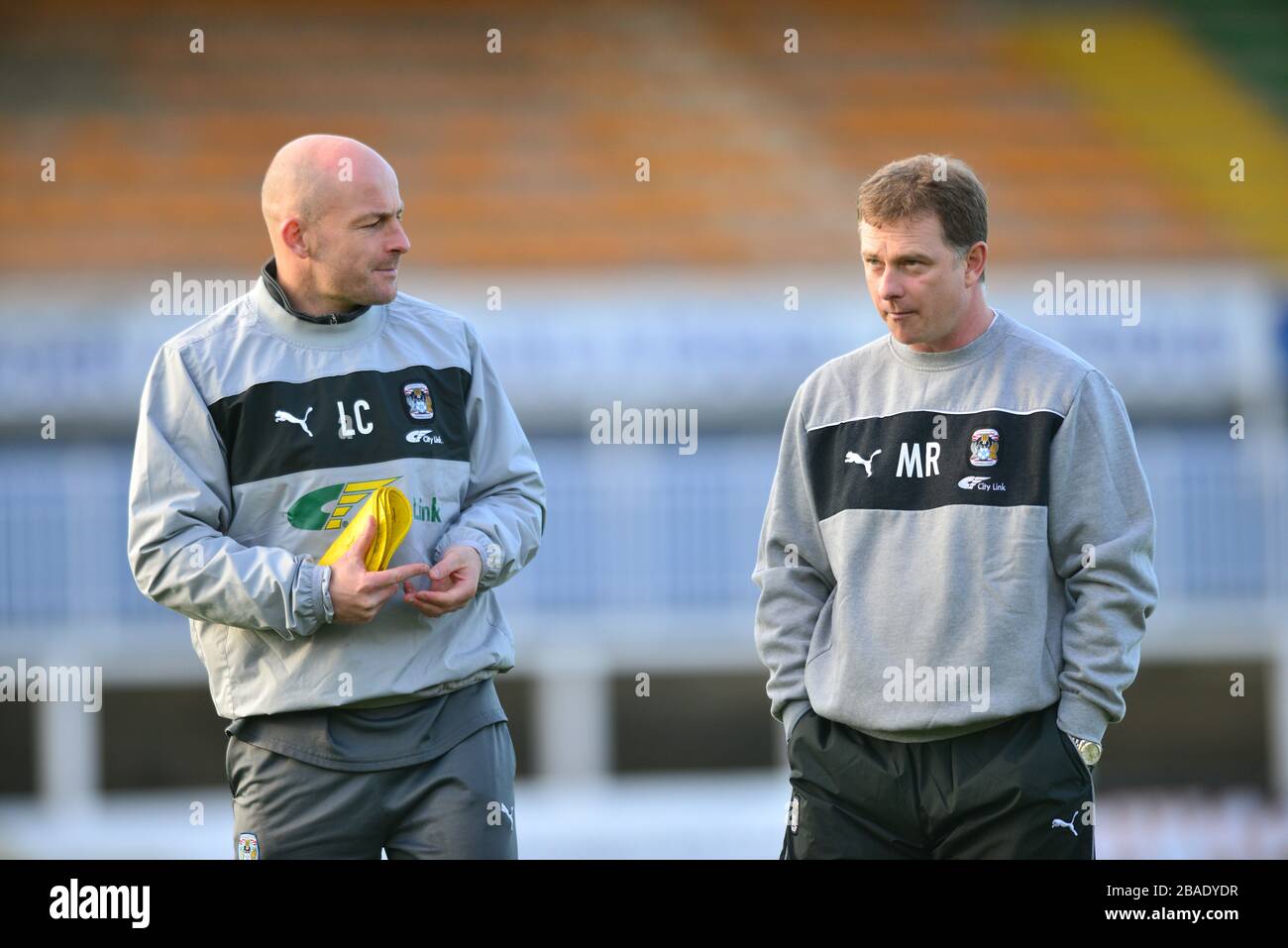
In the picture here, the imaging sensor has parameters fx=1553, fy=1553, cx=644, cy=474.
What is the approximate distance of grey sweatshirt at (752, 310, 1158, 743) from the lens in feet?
7.36

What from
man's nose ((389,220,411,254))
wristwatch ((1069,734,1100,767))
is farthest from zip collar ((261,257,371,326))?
wristwatch ((1069,734,1100,767))

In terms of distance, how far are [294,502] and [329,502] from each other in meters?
0.05

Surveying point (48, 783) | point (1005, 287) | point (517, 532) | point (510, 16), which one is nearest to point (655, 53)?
point (510, 16)

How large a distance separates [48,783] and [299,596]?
4828mm

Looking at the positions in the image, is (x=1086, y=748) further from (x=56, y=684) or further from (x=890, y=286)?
(x=56, y=684)

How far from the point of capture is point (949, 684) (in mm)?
2248

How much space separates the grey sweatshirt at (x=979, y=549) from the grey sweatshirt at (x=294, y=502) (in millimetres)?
557

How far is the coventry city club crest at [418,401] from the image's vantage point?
2503 millimetres

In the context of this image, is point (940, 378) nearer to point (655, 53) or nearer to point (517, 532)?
point (517, 532)

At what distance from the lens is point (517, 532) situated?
2.54m

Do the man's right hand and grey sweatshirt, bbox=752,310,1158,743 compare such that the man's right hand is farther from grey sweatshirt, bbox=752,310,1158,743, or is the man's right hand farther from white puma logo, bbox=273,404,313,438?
grey sweatshirt, bbox=752,310,1158,743

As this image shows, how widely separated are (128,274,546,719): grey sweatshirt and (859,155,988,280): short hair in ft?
2.51
